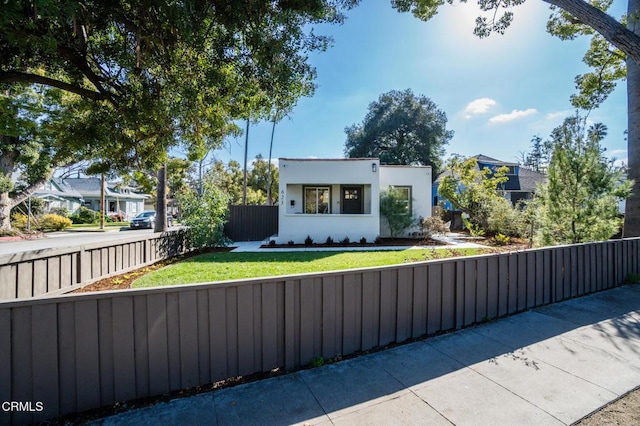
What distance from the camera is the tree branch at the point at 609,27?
5.39 m

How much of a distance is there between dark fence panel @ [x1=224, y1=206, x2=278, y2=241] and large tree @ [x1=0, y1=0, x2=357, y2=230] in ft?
30.2

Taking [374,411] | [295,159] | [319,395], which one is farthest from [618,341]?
[295,159]

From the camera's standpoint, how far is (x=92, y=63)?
5332mm

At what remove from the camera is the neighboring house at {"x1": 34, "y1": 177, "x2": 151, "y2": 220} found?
104ft

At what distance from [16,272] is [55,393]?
3.39 m

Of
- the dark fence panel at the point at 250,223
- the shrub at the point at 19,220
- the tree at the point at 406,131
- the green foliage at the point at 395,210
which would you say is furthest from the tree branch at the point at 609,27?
the shrub at the point at 19,220

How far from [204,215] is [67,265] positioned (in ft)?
18.2

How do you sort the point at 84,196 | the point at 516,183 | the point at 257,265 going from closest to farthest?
the point at 257,265 → the point at 516,183 → the point at 84,196

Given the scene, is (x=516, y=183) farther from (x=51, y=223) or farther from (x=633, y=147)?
(x=51, y=223)

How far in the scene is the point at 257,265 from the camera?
324 inches

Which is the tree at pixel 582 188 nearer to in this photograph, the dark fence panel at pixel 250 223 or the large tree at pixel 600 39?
the large tree at pixel 600 39

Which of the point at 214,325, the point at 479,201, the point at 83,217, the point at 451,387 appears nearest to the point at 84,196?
the point at 83,217

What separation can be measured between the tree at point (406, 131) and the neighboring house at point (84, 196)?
1116 inches

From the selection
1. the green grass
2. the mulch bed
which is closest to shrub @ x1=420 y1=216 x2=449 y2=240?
the mulch bed
